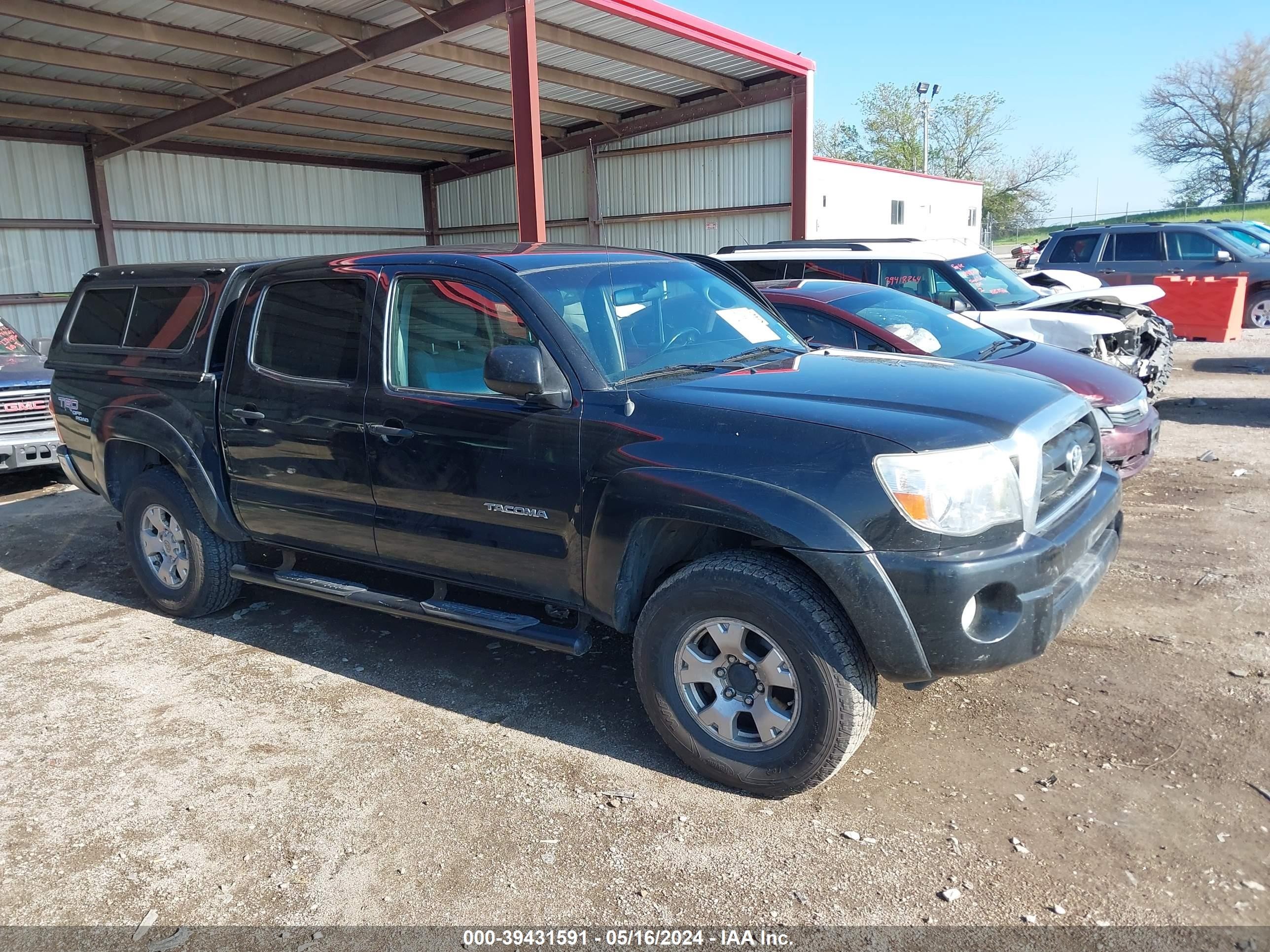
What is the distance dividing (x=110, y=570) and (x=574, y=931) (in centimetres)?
496

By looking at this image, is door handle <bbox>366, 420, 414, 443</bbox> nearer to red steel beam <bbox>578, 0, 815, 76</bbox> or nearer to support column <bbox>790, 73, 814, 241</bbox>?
red steel beam <bbox>578, 0, 815, 76</bbox>

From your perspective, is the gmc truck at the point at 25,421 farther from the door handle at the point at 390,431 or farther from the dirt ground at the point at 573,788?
the door handle at the point at 390,431

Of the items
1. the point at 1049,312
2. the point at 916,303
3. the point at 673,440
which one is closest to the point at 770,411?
the point at 673,440

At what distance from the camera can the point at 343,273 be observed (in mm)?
4461

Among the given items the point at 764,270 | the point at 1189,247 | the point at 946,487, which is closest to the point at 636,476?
the point at 946,487

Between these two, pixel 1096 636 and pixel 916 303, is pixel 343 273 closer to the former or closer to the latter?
pixel 1096 636

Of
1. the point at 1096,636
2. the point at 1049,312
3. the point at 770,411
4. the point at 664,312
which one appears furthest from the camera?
the point at 1049,312

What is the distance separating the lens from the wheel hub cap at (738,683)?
3.29 meters

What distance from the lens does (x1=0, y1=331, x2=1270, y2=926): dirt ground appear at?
2.93 m

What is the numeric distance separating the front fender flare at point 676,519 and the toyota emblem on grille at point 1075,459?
1.15 m

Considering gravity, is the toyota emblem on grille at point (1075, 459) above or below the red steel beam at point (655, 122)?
below

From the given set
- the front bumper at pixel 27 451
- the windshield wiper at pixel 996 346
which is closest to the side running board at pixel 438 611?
the windshield wiper at pixel 996 346

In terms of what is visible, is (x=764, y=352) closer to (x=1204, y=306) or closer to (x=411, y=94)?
(x=1204, y=306)

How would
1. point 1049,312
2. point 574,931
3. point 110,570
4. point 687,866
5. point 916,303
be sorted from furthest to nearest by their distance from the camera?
point 1049,312
point 916,303
point 110,570
point 687,866
point 574,931
